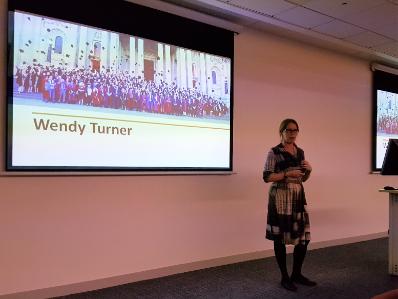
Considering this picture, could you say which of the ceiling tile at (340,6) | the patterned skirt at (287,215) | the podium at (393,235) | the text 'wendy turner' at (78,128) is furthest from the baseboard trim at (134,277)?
the ceiling tile at (340,6)

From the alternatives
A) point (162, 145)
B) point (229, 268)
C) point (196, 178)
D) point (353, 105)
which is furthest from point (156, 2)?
point (353, 105)

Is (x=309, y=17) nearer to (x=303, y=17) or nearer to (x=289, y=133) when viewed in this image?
(x=303, y=17)

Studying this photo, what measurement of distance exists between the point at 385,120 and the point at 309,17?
269cm

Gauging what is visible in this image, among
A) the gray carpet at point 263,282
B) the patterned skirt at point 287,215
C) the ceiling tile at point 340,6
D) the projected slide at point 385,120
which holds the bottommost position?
the gray carpet at point 263,282

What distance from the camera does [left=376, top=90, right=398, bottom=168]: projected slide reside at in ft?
18.9

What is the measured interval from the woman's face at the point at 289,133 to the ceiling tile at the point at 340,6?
121 cm

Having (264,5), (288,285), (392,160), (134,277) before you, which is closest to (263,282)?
(288,285)

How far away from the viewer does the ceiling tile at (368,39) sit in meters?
4.54

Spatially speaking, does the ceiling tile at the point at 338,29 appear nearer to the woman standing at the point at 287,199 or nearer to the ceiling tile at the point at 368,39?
the ceiling tile at the point at 368,39

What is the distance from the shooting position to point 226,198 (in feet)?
13.4

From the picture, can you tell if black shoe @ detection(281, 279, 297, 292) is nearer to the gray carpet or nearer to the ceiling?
the gray carpet

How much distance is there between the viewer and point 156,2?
11.6 ft

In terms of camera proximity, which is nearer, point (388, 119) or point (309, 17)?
point (309, 17)

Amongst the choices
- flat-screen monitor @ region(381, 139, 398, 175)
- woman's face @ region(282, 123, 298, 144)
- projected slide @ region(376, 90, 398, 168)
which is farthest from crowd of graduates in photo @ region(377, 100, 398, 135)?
woman's face @ region(282, 123, 298, 144)
